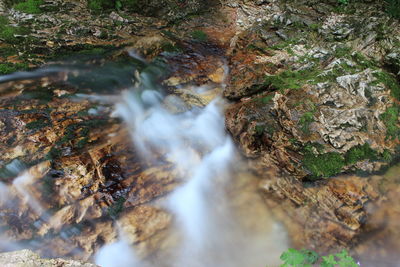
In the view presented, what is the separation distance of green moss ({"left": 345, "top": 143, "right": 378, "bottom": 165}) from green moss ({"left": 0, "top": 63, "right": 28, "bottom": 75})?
670cm

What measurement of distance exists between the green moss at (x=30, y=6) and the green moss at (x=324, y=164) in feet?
27.4

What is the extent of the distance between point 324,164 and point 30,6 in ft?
29.1

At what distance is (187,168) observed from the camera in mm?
4641

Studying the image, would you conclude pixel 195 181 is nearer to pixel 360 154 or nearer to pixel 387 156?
pixel 360 154

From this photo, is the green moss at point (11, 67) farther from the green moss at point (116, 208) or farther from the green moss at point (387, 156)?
the green moss at point (387, 156)

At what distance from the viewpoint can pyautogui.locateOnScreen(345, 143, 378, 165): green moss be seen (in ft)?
13.3

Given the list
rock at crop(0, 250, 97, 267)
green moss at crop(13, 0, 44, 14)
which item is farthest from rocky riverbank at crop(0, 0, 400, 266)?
rock at crop(0, 250, 97, 267)

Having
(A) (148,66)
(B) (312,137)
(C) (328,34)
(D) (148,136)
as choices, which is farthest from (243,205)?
(C) (328,34)

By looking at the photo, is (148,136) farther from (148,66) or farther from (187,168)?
(148,66)

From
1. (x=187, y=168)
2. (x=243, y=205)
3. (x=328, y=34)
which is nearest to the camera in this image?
(x=243, y=205)

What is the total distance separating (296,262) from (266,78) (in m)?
3.86

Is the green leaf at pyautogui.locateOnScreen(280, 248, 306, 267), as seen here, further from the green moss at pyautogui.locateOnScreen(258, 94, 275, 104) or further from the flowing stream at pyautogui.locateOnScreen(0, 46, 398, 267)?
the green moss at pyautogui.locateOnScreen(258, 94, 275, 104)

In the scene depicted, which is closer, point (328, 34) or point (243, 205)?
point (243, 205)

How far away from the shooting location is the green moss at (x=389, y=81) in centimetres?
457
